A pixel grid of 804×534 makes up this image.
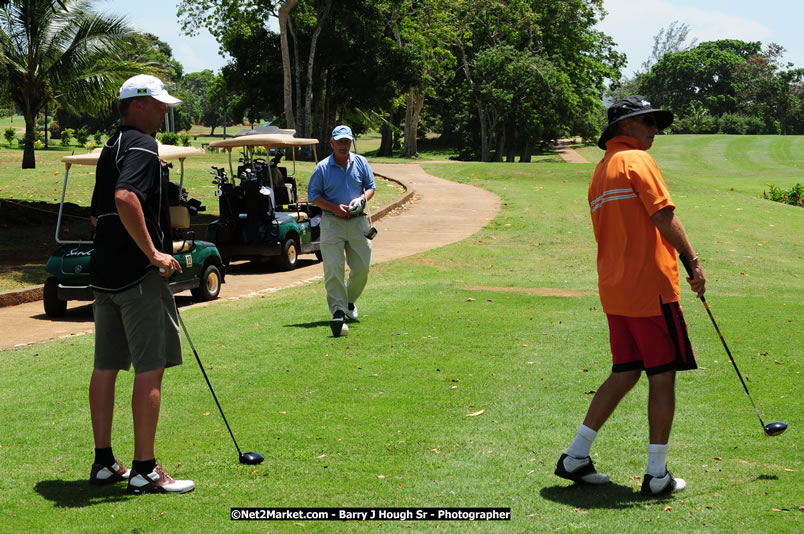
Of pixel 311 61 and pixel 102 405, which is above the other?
pixel 311 61

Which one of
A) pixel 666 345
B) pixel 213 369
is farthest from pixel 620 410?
pixel 213 369

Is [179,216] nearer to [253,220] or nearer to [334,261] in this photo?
[253,220]

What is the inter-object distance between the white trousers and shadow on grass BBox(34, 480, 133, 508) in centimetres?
465

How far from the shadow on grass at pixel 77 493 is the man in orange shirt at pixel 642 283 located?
224 cm

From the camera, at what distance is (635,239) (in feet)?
14.5

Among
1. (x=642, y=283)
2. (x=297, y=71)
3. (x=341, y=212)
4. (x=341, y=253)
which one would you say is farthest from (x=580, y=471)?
(x=297, y=71)

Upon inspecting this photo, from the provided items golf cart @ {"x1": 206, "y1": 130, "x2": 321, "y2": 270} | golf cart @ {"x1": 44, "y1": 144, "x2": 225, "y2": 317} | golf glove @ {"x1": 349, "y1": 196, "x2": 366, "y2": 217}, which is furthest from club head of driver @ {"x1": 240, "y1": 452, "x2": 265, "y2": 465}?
golf cart @ {"x1": 206, "y1": 130, "x2": 321, "y2": 270}

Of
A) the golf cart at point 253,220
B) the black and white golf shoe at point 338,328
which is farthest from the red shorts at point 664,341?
the golf cart at point 253,220

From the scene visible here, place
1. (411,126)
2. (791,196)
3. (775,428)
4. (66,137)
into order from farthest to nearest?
(66,137), (411,126), (791,196), (775,428)

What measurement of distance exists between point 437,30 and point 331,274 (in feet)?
140

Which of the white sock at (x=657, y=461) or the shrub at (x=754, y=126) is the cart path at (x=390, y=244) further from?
the shrub at (x=754, y=126)

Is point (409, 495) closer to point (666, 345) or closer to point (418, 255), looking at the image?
point (666, 345)

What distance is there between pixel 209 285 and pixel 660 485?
992cm

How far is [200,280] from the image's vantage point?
1303 centimetres
